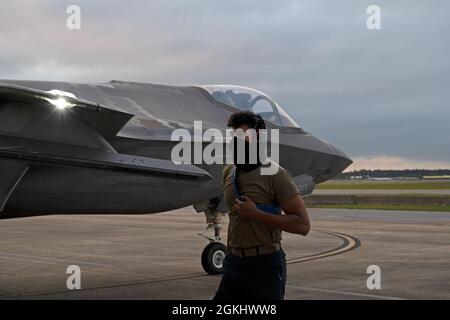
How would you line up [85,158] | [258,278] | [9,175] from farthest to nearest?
[85,158], [9,175], [258,278]

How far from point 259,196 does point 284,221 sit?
294 millimetres

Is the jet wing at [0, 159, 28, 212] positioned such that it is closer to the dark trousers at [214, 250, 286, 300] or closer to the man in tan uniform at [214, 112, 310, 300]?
the man in tan uniform at [214, 112, 310, 300]

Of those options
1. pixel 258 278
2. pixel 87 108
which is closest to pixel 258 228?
pixel 258 278

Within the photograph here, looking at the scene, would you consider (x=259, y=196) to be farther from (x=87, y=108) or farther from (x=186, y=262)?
(x=186, y=262)

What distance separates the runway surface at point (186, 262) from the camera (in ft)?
31.9

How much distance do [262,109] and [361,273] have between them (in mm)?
3557

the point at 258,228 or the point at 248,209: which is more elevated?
the point at 248,209

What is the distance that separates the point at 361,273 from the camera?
37.4 feet

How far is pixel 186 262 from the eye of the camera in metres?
13.5

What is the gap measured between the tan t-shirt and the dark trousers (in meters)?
0.12

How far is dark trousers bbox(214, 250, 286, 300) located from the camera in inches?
180
